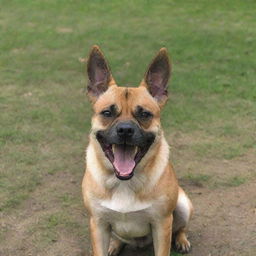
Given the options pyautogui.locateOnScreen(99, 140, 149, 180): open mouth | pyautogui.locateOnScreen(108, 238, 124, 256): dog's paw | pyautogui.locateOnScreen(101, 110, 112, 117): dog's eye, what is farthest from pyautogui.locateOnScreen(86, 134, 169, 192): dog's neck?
pyautogui.locateOnScreen(108, 238, 124, 256): dog's paw

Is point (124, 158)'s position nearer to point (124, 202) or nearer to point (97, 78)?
point (124, 202)

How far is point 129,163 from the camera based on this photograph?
3.62 m

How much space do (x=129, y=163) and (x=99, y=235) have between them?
642 millimetres

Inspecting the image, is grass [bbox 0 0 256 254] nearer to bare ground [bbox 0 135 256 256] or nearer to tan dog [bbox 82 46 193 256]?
bare ground [bbox 0 135 256 256]

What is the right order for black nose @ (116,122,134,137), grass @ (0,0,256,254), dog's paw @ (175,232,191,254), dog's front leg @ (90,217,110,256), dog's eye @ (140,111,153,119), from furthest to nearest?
1. grass @ (0,0,256,254)
2. dog's paw @ (175,232,191,254)
3. dog's front leg @ (90,217,110,256)
4. dog's eye @ (140,111,153,119)
5. black nose @ (116,122,134,137)

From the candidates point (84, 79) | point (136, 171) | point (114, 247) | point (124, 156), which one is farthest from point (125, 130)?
point (84, 79)

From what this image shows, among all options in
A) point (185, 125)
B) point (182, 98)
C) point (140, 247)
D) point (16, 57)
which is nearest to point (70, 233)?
point (140, 247)

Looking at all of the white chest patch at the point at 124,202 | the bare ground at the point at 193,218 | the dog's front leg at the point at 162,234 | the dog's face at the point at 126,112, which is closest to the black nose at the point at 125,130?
the dog's face at the point at 126,112

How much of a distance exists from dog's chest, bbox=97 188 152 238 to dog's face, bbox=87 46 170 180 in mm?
242

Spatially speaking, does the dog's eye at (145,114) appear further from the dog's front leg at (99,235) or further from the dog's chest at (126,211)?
the dog's front leg at (99,235)

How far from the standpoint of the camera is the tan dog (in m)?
3.64

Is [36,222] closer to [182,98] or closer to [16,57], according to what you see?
[182,98]

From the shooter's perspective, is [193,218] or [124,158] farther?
[193,218]

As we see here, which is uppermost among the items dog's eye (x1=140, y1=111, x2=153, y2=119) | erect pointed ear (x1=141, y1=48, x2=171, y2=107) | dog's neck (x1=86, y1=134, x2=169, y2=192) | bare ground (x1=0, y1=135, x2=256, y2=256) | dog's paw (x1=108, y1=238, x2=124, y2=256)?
erect pointed ear (x1=141, y1=48, x2=171, y2=107)
